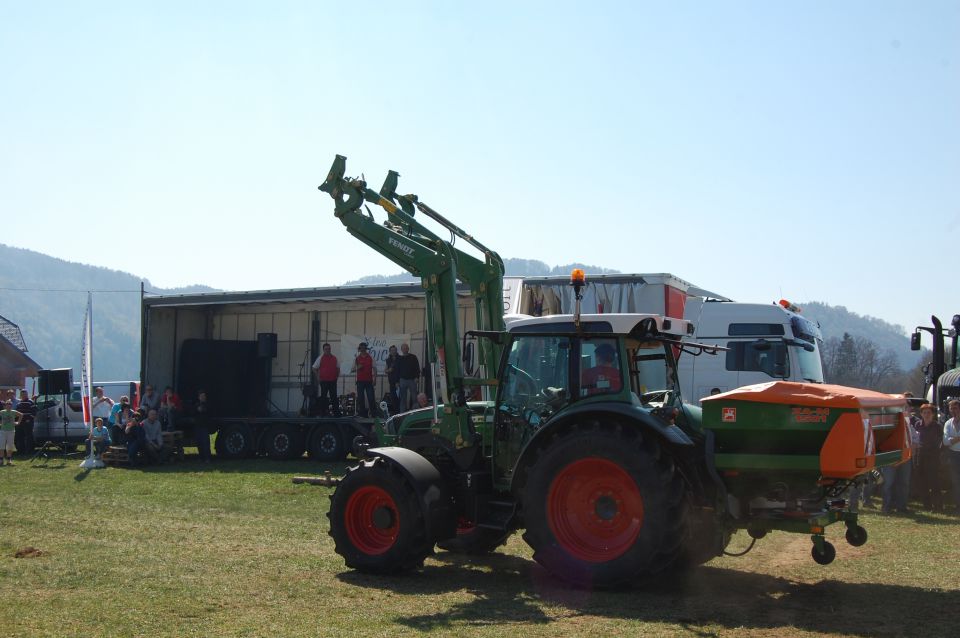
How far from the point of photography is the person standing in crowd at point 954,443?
1412 centimetres

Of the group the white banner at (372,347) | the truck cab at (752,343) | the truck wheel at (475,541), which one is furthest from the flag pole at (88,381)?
the truck wheel at (475,541)

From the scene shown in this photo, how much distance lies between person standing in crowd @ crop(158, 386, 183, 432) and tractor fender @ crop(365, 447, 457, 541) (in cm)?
1441

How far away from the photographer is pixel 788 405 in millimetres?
7582

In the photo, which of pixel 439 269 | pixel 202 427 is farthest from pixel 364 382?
pixel 439 269

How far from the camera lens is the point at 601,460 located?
8.01 m

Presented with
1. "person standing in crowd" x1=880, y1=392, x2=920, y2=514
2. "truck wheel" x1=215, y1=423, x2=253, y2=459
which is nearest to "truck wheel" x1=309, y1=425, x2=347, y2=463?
"truck wheel" x1=215, y1=423, x2=253, y2=459

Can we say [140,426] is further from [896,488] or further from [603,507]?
[603,507]

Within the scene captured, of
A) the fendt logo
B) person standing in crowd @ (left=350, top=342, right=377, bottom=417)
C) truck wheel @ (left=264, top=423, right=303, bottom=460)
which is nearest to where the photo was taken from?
the fendt logo

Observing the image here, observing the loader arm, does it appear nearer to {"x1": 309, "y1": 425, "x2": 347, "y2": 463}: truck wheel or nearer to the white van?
{"x1": 309, "y1": 425, "x2": 347, "y2": 463}: truck wheel

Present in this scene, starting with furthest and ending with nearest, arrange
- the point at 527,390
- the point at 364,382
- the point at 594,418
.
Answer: the point at 364,382 → the point at 527,390 → the point at 594,418

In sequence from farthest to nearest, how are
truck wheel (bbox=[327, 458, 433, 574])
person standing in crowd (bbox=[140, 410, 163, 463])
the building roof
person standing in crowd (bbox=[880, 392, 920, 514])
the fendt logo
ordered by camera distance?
the building roof, person standing in crowd (bbox=[140, 410, 163, 463]), person standing in crowd (bbox=[880, 392, 920, 514]), the fendt logo, truck wheel (bbox=[327, 458, 433, 574])

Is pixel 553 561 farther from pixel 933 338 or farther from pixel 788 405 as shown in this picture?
pixel 933 338

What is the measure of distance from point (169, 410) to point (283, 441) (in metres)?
2.96

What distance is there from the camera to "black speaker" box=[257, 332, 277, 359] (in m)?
23.4
